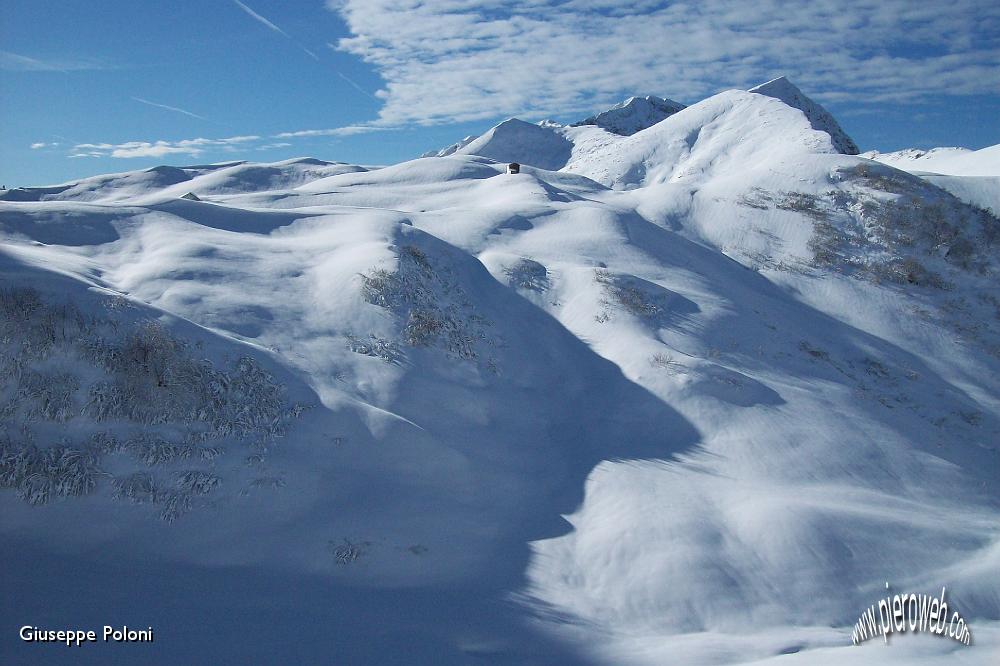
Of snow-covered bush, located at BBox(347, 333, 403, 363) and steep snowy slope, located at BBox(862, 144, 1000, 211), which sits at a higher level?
steep snowy slope, located at BBox(862, 144, 1000, 211)

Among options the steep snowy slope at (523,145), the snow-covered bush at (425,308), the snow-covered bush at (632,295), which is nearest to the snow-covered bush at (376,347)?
the snow-covered bush at (425,308)

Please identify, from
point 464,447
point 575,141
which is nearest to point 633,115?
point 575,141

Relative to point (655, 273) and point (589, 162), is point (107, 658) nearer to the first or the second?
point (655, 273)

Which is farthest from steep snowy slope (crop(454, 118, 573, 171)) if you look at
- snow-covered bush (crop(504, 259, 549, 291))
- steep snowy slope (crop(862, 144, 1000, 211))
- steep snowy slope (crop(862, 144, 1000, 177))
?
snow-covered bush (crop(504, 259, 549, 291))

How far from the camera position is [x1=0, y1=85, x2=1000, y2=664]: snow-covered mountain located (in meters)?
8.73

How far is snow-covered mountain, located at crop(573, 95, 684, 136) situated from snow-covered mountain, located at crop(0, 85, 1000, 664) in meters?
124

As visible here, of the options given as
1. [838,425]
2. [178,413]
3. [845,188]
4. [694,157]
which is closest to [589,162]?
[694,157]

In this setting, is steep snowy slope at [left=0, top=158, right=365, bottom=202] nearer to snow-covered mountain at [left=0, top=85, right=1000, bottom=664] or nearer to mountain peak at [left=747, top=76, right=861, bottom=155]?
snow-covered mountain at [left=0, top=85, right=1000, bottom=664]

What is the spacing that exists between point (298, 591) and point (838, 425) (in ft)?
40.3

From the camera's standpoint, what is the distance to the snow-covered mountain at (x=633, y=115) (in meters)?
140

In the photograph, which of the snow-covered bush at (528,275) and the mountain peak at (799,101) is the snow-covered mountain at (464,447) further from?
the mountain peak at (799,101)

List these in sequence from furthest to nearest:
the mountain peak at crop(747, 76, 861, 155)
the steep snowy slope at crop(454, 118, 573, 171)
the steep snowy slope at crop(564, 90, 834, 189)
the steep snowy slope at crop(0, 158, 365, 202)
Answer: the steep snowy slope at crop(454, 118, 573, 171)
the mountain peak at crop(747, 76, 861, 155)
the steep snowy slope at crop(564, 90, 834, 189)
the steep snowy slope at crop(0, 158, 365, 202)

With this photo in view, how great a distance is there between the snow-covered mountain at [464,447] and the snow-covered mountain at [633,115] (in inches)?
4898

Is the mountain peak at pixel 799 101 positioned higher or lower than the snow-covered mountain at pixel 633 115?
lower
